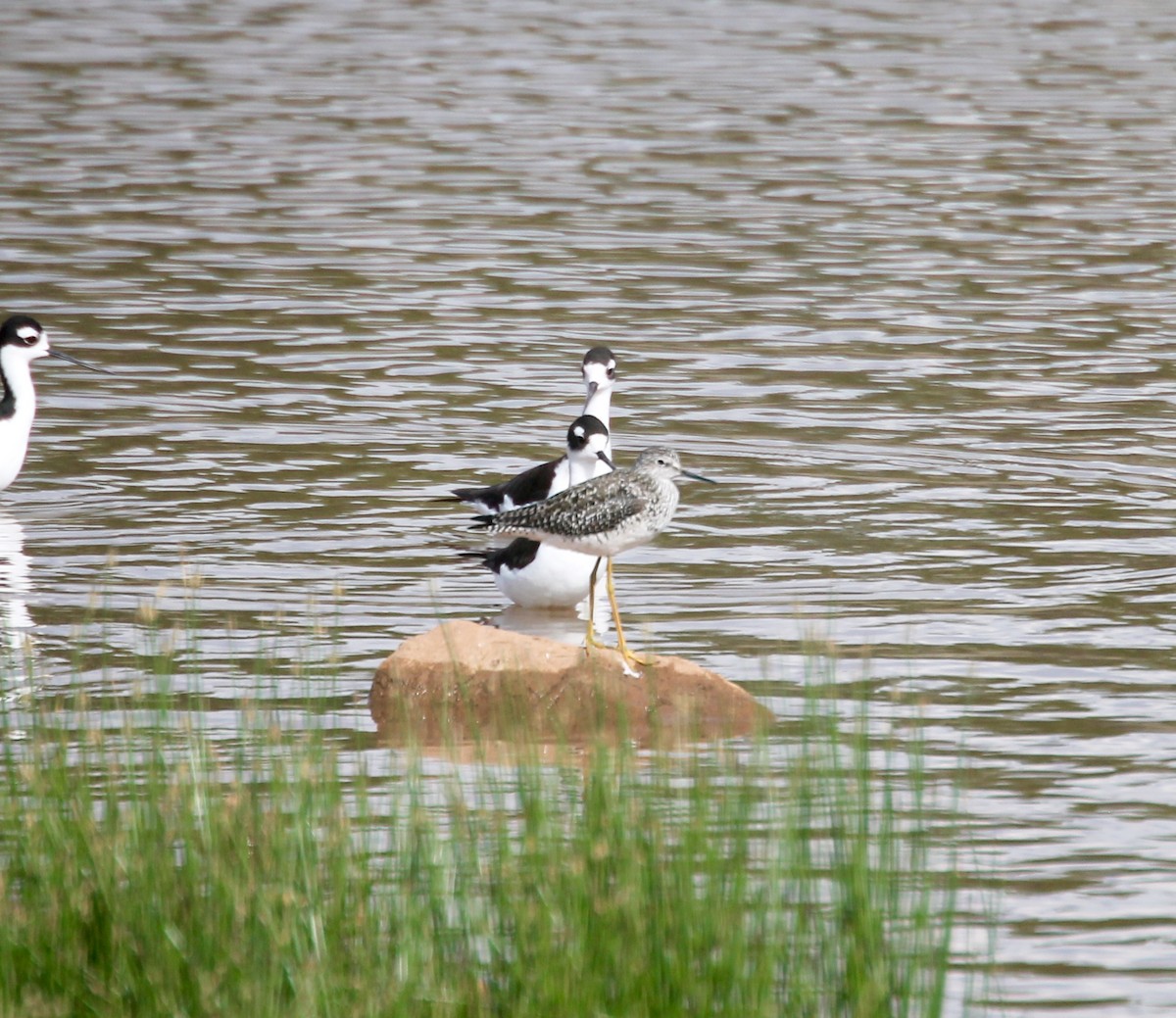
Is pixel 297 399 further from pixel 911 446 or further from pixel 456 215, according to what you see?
pixel 456 215

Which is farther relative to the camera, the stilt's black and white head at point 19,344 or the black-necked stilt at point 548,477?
the stilt's black and white head at point 19,344

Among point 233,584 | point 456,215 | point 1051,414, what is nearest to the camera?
point 233,584

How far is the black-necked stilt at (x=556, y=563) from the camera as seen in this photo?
37.7ft

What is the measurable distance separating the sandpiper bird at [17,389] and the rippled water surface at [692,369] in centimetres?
35

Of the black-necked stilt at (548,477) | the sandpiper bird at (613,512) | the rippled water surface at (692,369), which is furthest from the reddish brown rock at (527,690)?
the black-necked stilt at (548,477)

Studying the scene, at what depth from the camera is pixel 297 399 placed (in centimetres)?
1622

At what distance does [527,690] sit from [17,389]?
589cm

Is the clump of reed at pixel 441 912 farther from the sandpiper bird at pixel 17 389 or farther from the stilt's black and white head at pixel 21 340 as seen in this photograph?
the stilt's black and white head at pixel 21 340

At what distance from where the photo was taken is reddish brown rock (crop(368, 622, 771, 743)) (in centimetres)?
943

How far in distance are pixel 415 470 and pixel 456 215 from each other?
940 cm

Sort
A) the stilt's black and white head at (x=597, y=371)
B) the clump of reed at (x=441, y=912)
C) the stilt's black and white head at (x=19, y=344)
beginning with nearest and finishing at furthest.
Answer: the clump of reed at (x=441, y=912) → the stilt's black and white head at (x=597, y=371) → the stilt's black and white head at (x=19, y=344)

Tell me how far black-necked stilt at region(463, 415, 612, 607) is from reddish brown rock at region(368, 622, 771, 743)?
1538 mm

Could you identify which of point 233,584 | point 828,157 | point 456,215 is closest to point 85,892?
point 233,584

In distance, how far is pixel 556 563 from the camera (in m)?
11.5
